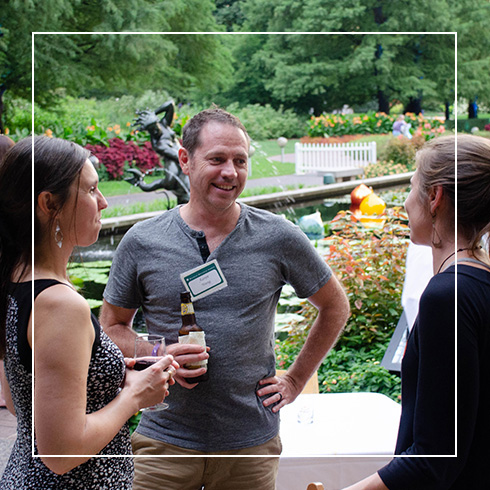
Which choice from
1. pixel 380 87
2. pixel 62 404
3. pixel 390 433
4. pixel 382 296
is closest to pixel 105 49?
pixel 380 87

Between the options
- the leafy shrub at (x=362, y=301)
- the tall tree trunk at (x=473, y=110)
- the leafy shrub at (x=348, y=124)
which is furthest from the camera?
the leafy shrub at (x=362, y=301)

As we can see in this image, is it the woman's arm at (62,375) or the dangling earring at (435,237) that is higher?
the dangling earring at (435,237)

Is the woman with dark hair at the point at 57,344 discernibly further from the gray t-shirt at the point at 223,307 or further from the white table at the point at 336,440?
the white table at the point at 336,440

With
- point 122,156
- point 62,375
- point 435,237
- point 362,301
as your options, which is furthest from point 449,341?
point 362,301

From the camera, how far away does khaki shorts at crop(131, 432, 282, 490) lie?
62.8 inches

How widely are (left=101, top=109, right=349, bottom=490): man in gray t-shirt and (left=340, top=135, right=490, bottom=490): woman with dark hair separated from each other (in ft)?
1.81

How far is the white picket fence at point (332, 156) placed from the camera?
2.00 metres

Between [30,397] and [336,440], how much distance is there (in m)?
1.26

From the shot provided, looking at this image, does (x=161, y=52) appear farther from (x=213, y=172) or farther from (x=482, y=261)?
(x=482, y=261)

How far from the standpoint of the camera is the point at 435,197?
1135mm

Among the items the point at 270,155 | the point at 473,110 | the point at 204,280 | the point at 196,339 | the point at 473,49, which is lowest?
the point at 196,339

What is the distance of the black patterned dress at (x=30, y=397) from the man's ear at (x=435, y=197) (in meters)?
0.70

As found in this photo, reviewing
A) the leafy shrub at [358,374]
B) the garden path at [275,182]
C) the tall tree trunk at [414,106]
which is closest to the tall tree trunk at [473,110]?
the tall tree trunk at [414,106]

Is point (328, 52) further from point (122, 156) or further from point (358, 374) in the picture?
point (358, 374)
